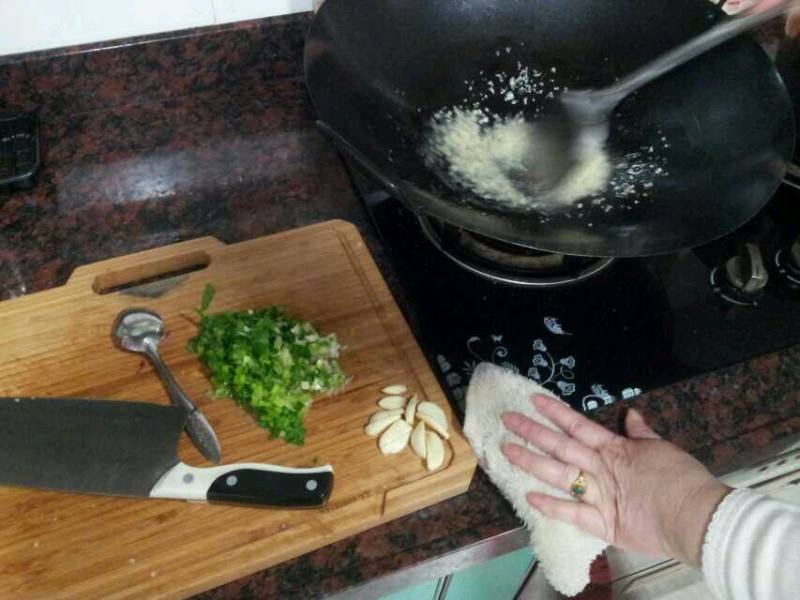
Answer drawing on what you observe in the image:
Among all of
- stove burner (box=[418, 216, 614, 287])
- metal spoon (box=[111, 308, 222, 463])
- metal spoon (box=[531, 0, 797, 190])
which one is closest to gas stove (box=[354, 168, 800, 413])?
stove burner (box=[418, 216, 614, 287])

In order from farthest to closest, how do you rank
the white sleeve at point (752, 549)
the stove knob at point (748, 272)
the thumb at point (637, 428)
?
the stove knob at point (748, 272), the thumb at point (637, 428), the white sleeve at point (752, 549)

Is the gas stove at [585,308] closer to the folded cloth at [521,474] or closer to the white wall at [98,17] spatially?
the folded cloth at [521,474]

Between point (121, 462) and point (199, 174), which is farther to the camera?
point (199, 174)

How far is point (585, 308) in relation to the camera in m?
0.69

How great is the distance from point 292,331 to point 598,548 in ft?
1.03

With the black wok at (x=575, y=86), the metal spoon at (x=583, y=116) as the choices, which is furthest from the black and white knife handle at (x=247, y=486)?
the metal spoon at (x=583, y=116)

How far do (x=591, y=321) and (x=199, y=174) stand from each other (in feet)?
1.50

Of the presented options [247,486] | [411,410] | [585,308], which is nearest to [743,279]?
[585,308]

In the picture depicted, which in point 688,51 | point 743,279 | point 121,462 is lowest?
point 121,462

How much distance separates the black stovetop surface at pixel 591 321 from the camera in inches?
25.3

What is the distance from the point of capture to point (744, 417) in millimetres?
640

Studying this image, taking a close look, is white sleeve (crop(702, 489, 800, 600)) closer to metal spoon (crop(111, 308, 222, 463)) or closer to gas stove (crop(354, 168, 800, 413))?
gas stove (crop(354, 168, 800, 413))

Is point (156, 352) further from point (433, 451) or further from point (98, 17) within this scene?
point (98, 17)

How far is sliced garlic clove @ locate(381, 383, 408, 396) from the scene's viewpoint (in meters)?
0.60
